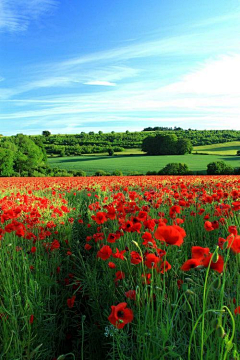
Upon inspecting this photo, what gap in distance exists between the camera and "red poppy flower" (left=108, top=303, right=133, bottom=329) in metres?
1.41

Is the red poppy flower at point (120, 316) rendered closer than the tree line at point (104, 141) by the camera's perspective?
Yes

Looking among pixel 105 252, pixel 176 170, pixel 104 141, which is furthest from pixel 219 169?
pixel 104 141

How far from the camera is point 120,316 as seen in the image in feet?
4.91

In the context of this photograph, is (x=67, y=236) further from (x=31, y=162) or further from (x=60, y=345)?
(x=31, y=162)

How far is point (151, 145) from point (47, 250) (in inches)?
2638

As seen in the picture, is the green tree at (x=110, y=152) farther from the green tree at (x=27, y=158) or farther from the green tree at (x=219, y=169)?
the green tree at (x=219, y=169)

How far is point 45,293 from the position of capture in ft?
10.7

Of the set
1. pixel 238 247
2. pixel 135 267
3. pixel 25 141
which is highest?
pixel 25 141

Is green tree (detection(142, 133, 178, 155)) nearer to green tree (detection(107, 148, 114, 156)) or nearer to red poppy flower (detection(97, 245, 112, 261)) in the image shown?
green tree (detection(107, 148, 114, 156))

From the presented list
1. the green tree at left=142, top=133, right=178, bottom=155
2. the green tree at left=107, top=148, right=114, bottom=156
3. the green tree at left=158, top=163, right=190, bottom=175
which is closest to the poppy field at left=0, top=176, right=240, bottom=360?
the green tree at left=158, top=163, right=190, bottom=175

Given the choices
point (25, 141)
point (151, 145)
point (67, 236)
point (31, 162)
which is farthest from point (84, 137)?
point (67, 236)

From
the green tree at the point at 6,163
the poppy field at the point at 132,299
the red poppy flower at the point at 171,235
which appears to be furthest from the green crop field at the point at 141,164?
the red poppy flower at the point at 171,235

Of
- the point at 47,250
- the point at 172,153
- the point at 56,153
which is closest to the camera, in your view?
the point at 47,250

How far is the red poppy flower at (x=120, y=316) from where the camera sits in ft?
4.63
